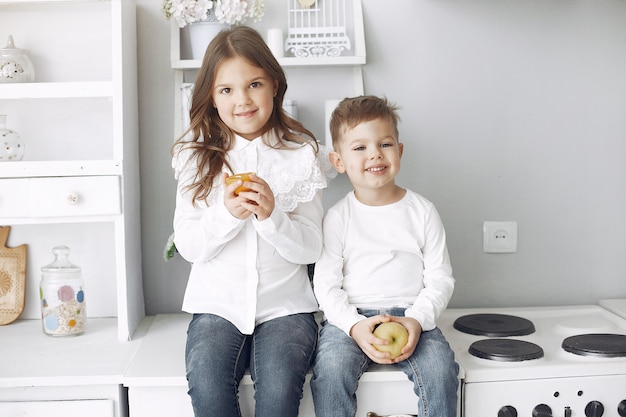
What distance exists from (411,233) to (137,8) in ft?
3.00

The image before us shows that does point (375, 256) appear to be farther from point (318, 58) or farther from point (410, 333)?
point (318, 58)

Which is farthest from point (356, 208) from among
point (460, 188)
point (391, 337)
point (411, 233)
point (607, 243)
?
point (607, 243)

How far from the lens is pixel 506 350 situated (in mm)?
1529

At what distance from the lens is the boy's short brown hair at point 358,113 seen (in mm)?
1561

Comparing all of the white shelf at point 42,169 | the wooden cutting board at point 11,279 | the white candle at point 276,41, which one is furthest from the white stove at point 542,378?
the wooden cutting board at point 11,279

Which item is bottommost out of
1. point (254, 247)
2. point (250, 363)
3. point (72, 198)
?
point (250, 363)

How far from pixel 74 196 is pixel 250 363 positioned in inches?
22.0

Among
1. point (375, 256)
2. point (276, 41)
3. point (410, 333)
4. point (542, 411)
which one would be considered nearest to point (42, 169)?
point (276, 41)

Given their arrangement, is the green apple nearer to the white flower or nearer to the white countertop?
the white countertop

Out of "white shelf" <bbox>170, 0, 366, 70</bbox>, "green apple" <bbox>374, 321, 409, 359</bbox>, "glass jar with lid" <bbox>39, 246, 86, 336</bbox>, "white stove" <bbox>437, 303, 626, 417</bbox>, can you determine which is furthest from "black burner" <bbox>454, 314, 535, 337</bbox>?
"glass jar with lid" <bbox>39, 246, 86, 336</bbox>

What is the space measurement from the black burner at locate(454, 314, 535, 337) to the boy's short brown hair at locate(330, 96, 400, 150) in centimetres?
50

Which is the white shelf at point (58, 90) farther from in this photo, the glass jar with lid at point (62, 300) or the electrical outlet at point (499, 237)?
the electrical outlet at point (499, 237)

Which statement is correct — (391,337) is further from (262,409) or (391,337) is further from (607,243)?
(607,243)

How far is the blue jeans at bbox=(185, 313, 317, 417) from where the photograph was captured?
1372 millimetres
